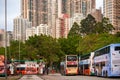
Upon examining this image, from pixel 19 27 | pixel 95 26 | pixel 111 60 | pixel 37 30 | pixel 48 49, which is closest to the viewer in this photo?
pixel 111 60

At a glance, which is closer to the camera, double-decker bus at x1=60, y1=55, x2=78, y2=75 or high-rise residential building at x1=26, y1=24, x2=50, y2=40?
Result: double-decker bus at x1=60, y1=55, x2=78, y2=75

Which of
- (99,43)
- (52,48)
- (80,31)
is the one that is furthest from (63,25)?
(99,43)

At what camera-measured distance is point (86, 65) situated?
246 ft

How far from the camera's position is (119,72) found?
163ft

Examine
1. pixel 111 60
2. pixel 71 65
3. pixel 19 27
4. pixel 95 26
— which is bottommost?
pixel 71 65

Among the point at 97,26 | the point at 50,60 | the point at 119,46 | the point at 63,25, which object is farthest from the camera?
the point at 63,25

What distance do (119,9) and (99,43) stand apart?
1908 inches

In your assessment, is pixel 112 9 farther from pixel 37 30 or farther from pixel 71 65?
pixel 71 65

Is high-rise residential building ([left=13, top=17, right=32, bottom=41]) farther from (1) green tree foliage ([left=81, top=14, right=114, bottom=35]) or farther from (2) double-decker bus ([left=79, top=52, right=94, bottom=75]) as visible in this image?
(2) double-decker bus ([left=79, top=52, right=94, bottom=75])

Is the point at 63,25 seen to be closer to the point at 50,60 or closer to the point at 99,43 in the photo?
the point at 50,60

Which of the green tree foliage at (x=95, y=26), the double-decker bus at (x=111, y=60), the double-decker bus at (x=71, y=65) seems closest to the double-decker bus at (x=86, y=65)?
the double-decker bus at (x=71, y=65)

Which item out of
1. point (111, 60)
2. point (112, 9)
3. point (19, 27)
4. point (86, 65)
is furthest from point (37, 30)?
point (111, 60)

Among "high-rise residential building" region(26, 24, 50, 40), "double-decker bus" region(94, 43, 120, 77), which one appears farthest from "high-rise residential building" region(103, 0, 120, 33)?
"double-decker bus" region(94, 43, 120, 77)

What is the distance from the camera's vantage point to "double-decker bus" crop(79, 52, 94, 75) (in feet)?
224
